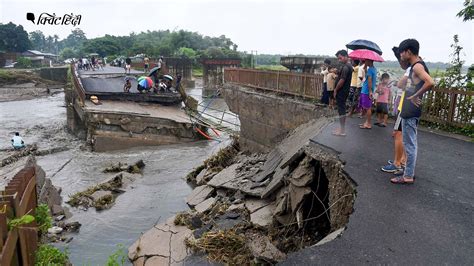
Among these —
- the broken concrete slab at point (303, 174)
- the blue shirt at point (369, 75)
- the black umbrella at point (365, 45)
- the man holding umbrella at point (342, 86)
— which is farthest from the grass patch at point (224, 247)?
the black umbrella at point (365, 45)

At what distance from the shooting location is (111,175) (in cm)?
1474

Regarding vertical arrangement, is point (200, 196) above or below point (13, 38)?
below

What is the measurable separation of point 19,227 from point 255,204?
5078 mm

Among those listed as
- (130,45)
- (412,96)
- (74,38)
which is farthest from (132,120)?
(74,38)

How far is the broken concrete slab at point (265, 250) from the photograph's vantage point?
17.2 ft

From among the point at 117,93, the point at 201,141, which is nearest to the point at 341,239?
the point at 201,141

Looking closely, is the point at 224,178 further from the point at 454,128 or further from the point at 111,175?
the point at 454,128

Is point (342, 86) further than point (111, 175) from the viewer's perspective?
No

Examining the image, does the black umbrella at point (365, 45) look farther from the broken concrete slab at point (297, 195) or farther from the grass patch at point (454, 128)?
the broken concrete slab at point (297, 195)

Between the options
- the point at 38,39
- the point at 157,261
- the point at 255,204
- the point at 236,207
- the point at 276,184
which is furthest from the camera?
the point at 38,39

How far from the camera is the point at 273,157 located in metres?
10.3

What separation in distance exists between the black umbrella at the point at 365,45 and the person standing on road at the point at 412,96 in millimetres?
4507

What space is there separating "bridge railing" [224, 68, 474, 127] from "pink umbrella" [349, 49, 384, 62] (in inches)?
71.2

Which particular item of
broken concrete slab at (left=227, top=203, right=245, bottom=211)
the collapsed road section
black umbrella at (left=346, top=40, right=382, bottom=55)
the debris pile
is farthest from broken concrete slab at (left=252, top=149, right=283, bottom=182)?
the collapsed road section
